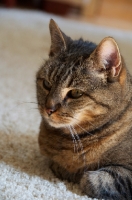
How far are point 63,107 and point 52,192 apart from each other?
0.29 metres

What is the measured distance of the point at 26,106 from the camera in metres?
1.66

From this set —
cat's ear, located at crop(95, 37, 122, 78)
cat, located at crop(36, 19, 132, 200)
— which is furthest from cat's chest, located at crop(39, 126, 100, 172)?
cat's ear, located at crop(95, 37, 122, 78)

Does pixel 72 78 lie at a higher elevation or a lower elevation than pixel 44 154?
higher

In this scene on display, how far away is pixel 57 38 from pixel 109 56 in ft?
0.78

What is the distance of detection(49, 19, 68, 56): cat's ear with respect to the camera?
116 centimetres

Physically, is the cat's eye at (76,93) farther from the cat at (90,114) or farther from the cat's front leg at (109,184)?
the cat's front leg at (109,184)

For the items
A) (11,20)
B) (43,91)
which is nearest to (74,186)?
(43,91)

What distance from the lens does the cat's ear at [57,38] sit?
1157 mm

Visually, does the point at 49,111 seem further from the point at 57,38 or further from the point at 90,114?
the point at 57,38

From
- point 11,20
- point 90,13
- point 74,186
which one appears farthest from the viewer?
point 90,13

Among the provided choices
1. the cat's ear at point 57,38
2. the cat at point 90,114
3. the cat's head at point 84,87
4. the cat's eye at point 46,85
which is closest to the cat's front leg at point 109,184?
the cat at point 90,114

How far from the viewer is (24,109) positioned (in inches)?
64.2

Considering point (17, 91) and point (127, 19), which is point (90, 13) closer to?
point (127, 19)

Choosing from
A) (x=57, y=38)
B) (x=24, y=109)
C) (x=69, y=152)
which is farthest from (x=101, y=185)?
(x=24, y=109)
